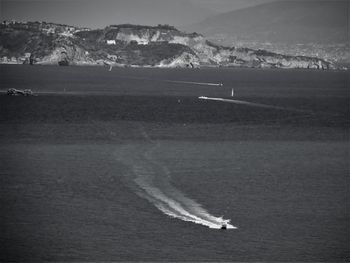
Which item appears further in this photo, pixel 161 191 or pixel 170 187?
pixel 170 187

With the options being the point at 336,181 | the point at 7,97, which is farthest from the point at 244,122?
the point at 7,97

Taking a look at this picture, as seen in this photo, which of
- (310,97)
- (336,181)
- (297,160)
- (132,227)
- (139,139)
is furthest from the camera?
(310,97)

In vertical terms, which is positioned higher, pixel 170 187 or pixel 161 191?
pixel 170 187

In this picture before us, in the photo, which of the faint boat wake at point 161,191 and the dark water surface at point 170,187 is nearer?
the dark water surface at point 170,187

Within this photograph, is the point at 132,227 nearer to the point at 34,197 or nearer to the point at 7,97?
the point at 34,197
